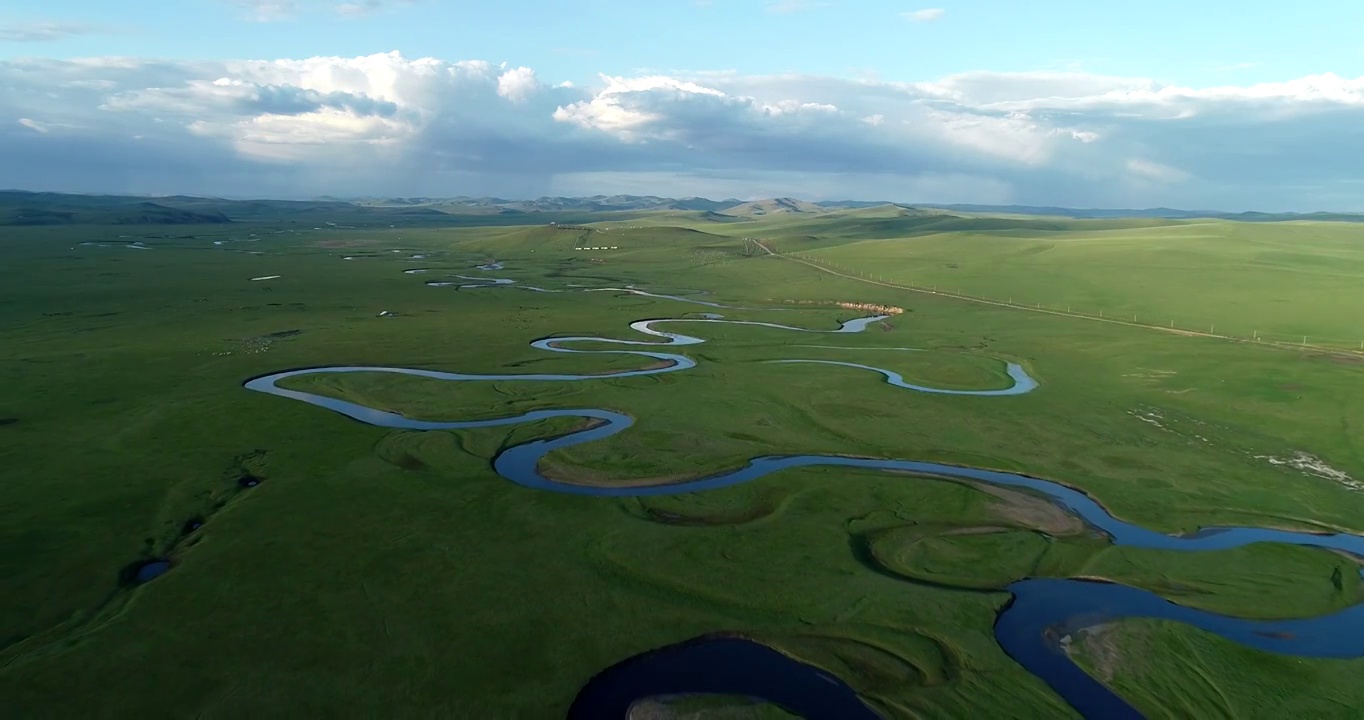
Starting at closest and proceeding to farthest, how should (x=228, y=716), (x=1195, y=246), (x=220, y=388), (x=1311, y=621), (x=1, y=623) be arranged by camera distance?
(x=228, y=716) < (x=1, y=623) < (x=1311, y=621) < (x=220, y=388) < (x=1195, y=246)

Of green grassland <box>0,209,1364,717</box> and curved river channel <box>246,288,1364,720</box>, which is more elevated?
green grassland <box>0,209,1364,717</box>

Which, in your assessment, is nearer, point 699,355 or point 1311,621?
point 1311,621

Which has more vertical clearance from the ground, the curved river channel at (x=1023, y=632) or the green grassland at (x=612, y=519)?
the green grassland at (x=612, y=519)

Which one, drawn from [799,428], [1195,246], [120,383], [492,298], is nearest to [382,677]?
[799,428]

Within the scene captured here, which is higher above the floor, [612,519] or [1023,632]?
[612,519]

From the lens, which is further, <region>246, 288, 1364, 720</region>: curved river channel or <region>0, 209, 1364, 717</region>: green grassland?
<region>0, 209, 1364, 717</region>: green grassland

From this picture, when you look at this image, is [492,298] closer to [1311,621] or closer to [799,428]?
[799,428]

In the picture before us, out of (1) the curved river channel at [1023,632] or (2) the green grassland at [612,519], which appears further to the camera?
(2) the green grassland at [612,519]

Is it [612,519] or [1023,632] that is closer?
[1023,632]
